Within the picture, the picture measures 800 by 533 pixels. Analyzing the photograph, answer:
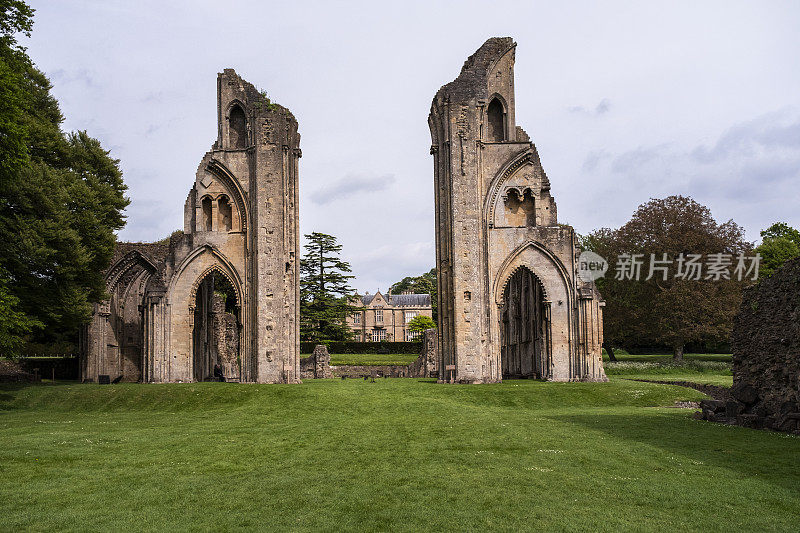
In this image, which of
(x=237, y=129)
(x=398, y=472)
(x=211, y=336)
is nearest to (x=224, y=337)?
(x=211, y=336)

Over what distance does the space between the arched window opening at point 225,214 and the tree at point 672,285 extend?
2509 cm

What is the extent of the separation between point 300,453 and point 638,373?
101ft

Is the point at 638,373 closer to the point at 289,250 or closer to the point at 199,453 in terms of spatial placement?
the point at 289,250

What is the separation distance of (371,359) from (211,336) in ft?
41.6

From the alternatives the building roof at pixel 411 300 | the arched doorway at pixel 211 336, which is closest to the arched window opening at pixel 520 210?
the arched doorway at pixel 211 336

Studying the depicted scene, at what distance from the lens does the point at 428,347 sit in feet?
122

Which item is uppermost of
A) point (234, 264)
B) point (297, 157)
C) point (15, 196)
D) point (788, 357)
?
point (297, 157)

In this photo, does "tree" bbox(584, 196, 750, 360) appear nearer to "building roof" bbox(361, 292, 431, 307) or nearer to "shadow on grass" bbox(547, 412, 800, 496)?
"shadow on grass" bbox(547, 412, 800, 496)

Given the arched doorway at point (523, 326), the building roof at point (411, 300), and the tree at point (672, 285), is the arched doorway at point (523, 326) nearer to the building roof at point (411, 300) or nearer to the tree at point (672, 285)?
the tree at point (672, 285)

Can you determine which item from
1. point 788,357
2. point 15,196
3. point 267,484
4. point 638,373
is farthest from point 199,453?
point 638,373

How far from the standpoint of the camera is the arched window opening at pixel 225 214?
29.5 m

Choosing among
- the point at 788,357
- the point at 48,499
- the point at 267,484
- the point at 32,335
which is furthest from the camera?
the point at 32,335

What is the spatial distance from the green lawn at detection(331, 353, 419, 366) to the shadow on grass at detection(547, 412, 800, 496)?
2703 cm

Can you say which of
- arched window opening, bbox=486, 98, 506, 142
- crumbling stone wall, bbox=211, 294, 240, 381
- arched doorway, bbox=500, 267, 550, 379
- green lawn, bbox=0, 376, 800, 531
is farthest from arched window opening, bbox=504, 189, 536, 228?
crumbling stone wall, bbox=211, 294, 240, 381
